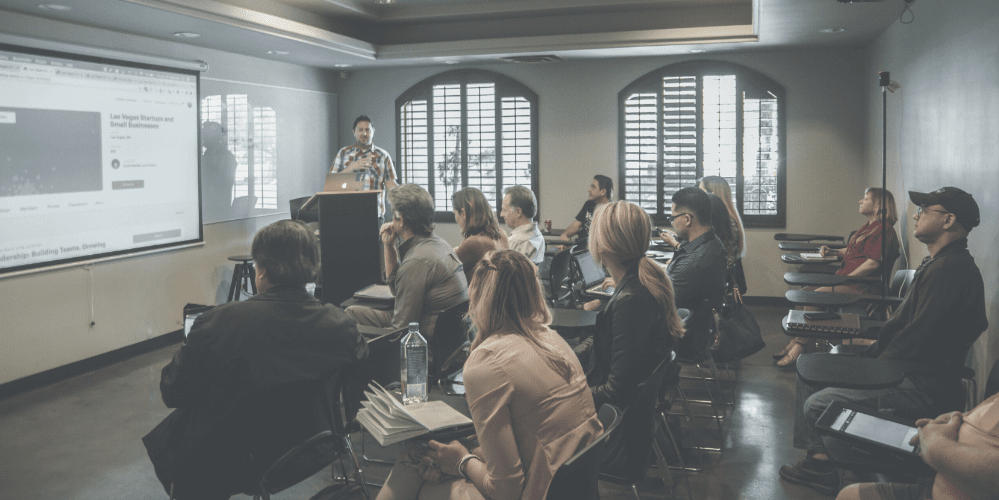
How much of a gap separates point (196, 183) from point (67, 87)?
1483 millimetres

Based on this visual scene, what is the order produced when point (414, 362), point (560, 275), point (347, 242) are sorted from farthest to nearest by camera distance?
point (560, 275) < point (347, 242) < point (414, 362)

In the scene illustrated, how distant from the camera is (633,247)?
9.45 feet

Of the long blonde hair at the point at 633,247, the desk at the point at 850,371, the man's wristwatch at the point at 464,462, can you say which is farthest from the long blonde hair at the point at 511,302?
the desk at the point at 850,371

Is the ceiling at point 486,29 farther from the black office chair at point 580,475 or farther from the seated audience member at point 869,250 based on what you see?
the black office chair at point 580,475

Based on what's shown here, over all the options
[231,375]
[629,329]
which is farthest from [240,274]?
[629,329]

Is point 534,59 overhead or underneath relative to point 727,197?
overhead

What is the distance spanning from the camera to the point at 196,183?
6.61 metres

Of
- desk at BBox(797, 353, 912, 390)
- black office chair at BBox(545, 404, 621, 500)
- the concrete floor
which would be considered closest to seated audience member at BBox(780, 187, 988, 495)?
desk at BBox(797, 353, 912, 390)

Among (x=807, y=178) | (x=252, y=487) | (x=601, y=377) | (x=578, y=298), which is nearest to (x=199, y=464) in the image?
(x=252, y=487)

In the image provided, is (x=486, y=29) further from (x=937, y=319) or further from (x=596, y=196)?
(x=937, y=319)

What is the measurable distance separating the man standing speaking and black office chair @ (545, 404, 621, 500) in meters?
5.78

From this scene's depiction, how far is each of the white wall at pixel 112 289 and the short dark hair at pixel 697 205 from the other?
14.5ft

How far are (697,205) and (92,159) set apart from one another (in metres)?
4.45

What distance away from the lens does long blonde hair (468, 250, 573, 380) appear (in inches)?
79.4
